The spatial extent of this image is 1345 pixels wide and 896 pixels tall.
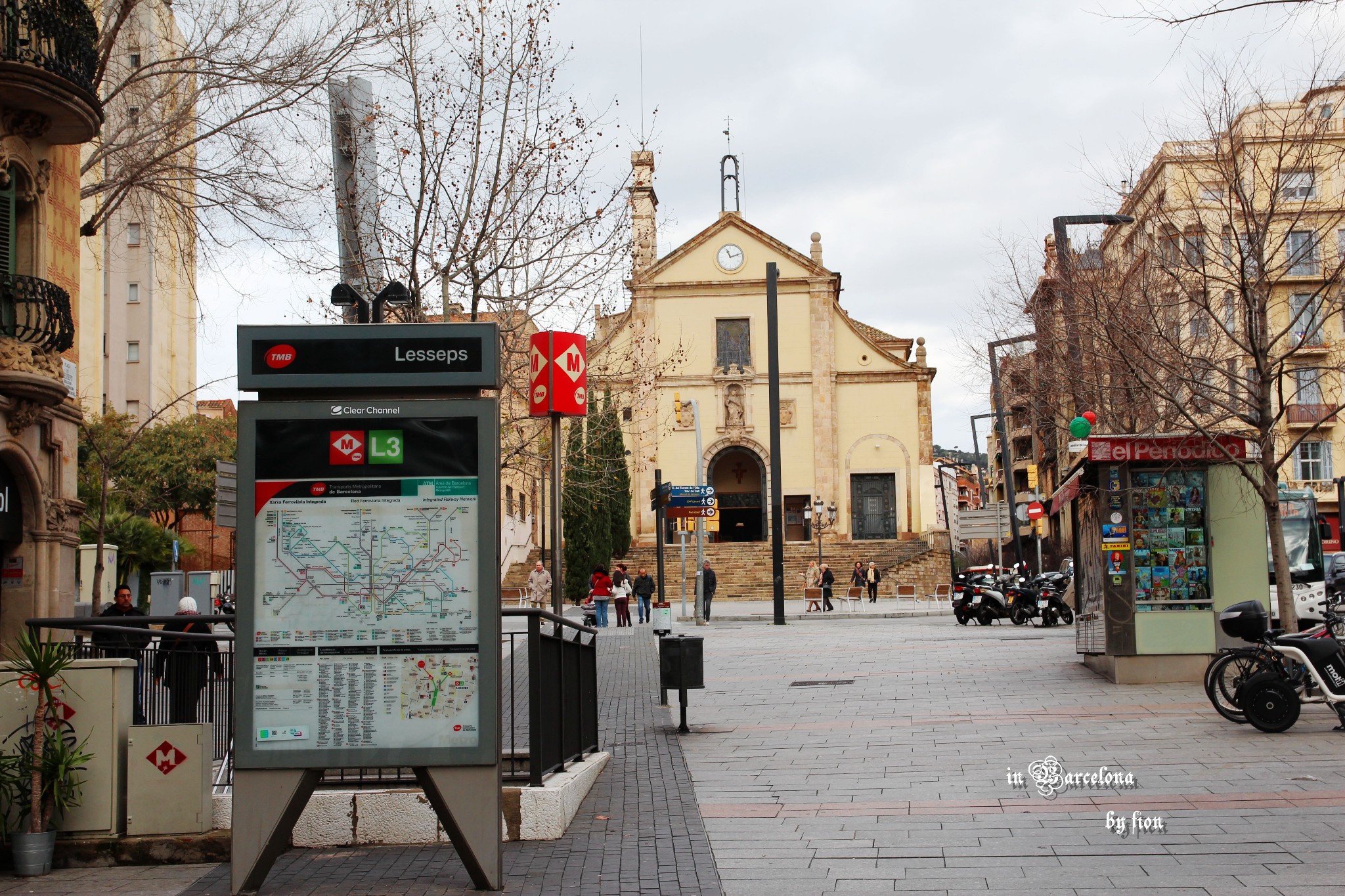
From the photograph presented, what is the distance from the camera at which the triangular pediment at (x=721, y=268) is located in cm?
6047

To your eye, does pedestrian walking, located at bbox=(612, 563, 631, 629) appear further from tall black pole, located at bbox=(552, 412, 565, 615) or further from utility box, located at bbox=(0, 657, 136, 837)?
utility box, located at bbox=(0, 657, 136, 837)

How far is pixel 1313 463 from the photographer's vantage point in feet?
191

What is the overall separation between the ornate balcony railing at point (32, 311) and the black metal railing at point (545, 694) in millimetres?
8342

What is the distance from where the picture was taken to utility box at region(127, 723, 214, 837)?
24.6ft

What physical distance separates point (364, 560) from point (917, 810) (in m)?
3.95

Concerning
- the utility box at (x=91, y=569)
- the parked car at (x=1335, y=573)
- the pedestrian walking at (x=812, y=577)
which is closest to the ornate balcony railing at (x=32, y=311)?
the utility box at (x=91, y=569)

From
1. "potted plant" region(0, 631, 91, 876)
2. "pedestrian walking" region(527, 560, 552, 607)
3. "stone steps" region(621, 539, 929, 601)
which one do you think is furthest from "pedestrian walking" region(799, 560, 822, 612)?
"potted plant" region(0, 631, 91, 876)

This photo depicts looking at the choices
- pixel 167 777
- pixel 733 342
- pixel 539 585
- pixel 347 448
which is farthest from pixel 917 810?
pixel 733 342

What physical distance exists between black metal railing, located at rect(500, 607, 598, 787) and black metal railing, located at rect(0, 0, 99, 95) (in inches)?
375

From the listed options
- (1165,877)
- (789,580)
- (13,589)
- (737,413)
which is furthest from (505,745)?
(737,413)

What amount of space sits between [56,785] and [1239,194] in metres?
13.6

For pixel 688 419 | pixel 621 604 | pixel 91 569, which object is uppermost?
pixel 688 419

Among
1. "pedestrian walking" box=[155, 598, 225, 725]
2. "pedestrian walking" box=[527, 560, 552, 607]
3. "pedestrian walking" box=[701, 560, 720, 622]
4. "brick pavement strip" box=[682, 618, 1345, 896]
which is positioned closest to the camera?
"brick pavement strip" box=[682, 618, 1345, 896]

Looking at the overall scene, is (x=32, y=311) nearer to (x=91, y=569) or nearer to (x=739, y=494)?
(x=91, y=569)
